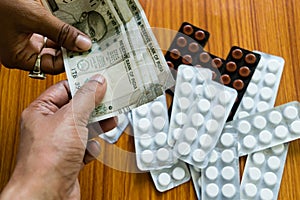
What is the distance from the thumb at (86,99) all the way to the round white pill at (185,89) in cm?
19

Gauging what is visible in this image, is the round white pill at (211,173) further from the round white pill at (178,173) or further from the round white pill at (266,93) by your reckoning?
the round white pill at (266,93)

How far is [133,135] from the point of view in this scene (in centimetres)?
83

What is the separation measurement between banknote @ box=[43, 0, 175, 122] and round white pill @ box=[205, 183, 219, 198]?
0.65 feet

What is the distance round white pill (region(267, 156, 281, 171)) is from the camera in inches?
31.6

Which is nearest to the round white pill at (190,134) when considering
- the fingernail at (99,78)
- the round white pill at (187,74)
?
the round white pill at (187,74)

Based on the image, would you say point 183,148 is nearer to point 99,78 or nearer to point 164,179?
point 164,179

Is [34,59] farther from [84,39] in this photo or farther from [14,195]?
[14,195]

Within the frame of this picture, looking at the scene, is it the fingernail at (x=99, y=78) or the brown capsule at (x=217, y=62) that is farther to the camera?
the brown capsule at (x=217, y=62)

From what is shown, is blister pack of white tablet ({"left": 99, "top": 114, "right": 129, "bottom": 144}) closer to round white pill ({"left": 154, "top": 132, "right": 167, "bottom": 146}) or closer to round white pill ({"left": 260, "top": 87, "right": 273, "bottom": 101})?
round white pill ({"left": 154, "top": 132, "right": 167, "bottom": 146})

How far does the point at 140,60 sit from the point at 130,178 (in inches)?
8.7

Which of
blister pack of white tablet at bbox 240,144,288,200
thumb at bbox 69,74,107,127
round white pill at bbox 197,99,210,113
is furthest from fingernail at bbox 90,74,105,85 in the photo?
blister pack of white tablet at bbox 240,144,288,200

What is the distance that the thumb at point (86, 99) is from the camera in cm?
66

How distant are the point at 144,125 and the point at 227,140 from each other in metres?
0.16

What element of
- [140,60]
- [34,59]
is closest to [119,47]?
[140,60]
